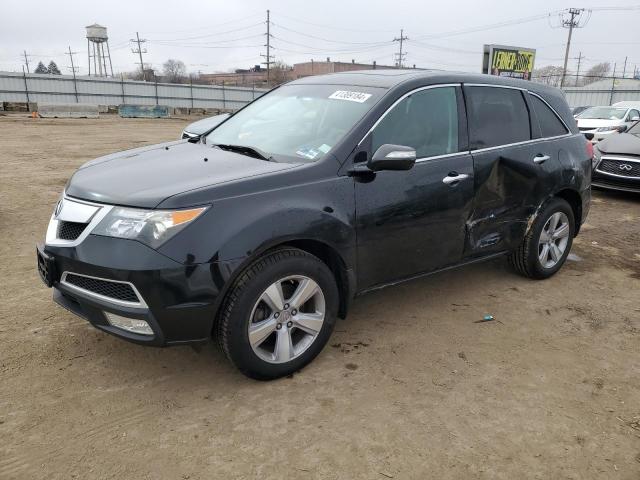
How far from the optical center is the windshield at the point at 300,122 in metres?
3.33

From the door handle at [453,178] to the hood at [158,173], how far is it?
1166 millimetres

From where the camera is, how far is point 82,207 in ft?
9.45

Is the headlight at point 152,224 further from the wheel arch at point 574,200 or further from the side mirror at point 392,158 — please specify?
the wheel arch at point 574,200

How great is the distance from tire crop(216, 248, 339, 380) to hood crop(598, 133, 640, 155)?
781cm

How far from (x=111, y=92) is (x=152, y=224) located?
38.1 meters

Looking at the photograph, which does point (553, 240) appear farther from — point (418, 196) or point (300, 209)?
point (300, 209)

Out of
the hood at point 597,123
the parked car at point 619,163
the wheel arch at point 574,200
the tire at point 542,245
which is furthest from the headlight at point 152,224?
the hood at point 597,123

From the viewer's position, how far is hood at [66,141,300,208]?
9.03 ft

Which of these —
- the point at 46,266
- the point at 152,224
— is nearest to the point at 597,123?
the point at 152,224

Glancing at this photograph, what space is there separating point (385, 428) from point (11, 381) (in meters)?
2.15

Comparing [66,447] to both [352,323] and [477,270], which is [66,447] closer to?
[352,323]

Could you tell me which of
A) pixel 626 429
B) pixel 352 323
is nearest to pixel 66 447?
pixel 352 323

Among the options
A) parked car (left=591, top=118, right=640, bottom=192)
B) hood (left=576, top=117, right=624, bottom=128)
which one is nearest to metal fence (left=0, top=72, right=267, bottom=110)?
hood (left=576, top=117, right=624, bottom=128)

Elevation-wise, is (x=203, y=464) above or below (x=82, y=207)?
below
